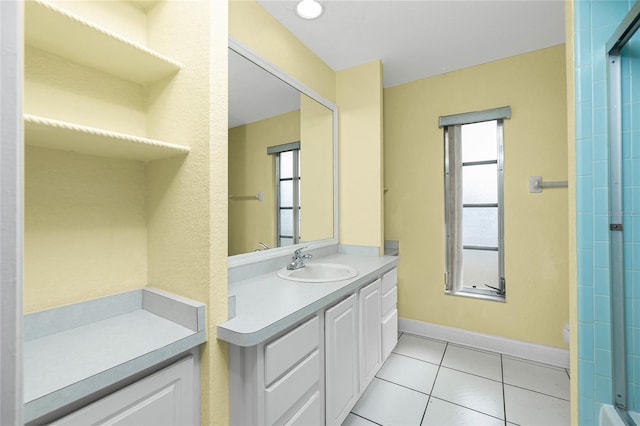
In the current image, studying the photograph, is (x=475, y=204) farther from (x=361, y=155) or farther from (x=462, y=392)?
(x=462, y=392)

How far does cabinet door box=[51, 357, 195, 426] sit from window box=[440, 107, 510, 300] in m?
2.37

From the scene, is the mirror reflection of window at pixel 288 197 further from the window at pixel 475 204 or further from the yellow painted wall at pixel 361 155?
the window at pixel 475 204

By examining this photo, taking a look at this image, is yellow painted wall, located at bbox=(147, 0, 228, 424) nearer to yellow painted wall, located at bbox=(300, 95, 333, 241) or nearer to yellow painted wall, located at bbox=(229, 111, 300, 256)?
yellow painted wall, located at bbox=(229, 111, 300, 256)

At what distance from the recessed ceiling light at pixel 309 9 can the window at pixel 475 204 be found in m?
1.49

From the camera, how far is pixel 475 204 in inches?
99.2

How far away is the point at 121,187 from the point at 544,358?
3123mm

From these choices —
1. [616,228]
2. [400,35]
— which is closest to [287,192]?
[400,35]

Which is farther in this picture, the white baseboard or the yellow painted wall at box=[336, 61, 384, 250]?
the yellow painted wall at box=[336, 61, 384, 250]

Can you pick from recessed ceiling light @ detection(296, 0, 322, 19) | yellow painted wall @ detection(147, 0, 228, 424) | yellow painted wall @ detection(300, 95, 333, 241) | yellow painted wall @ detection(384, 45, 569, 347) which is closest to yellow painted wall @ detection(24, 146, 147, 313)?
yellow painted wall @ detection(147, 0, 228, 424)

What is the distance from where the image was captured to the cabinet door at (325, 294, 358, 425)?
133 centimetres

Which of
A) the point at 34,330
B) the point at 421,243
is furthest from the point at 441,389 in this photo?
the point at 34,330

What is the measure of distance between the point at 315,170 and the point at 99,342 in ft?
5.68

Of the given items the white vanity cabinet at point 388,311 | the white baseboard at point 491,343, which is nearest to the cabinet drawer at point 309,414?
the white vanity cabinet at point 388,311

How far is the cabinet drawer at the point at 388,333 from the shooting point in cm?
196
